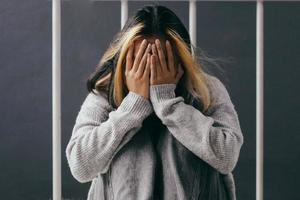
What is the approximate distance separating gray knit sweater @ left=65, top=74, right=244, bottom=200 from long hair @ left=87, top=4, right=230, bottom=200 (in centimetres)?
3

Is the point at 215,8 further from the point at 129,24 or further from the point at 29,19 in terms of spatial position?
the point at 129,24

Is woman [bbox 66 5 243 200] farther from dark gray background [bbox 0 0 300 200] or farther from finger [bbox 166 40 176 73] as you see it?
dark gray background [bbox 0 0 300 200]

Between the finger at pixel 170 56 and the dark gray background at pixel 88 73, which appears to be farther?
the dark gray background at pixel 88 73

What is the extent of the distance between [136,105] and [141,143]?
68 millimetres

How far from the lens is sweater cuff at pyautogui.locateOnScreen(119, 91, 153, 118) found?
107 cm

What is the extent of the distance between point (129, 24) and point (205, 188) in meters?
0.32

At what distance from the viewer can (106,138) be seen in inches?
42.1

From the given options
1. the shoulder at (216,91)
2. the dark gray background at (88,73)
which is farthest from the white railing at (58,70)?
the dark gray background at (88,73)

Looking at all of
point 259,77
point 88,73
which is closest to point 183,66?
point 259,77

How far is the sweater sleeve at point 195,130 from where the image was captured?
105 centimetres

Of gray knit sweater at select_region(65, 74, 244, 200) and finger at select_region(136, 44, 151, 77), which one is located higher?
finger at select_region(136, 44, 151, 77)

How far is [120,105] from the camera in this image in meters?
1.10

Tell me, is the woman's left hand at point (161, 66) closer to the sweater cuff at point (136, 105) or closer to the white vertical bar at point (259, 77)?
the sweater cuff at point (136, 105)

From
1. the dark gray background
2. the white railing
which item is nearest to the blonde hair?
the white railing
